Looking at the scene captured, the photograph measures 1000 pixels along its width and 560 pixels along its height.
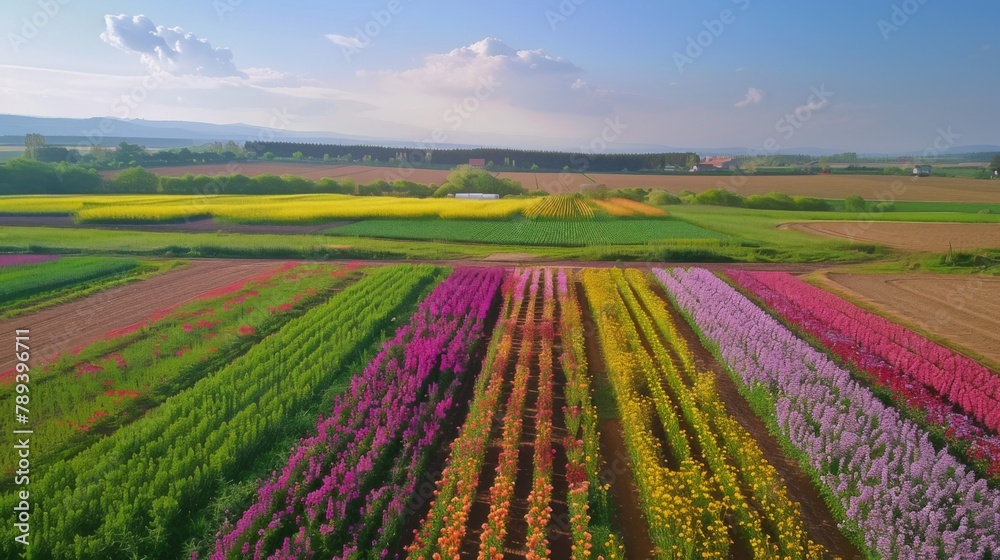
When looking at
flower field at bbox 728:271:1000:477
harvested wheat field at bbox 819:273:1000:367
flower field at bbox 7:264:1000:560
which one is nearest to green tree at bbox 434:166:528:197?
harvested wheat field at bbox 819:273:1000:367

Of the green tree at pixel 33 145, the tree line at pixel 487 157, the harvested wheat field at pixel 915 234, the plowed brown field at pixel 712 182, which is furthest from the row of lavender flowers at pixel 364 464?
the green tree at pixel 33 145

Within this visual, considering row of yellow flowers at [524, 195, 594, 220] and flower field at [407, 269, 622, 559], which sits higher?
row of yellow flowers at [524, 195, 594, 220]

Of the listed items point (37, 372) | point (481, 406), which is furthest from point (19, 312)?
point (481, 406)

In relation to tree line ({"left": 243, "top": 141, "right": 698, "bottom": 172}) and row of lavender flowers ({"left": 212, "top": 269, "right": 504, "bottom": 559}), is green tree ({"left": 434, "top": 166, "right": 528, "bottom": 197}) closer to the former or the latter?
tree line ({"left": 243, "top": 141, "right": 698, "bottom": 172})

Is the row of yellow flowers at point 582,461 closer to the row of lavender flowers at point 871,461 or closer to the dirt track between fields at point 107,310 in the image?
the row of lavender flowers at point 871,461

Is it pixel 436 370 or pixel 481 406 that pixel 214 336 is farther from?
pixel 481 406

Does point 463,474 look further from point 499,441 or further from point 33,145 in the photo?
point 33,145
